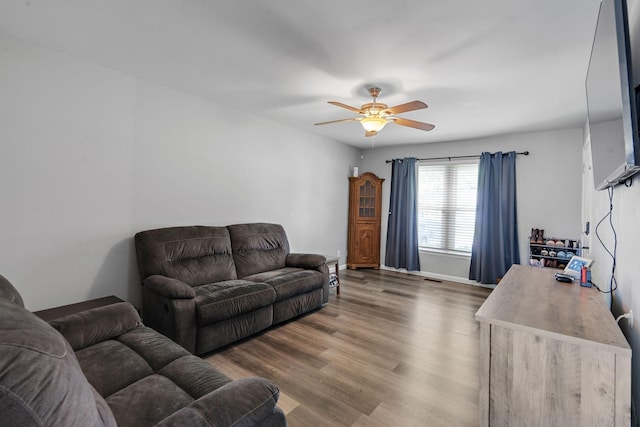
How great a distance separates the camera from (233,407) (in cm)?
107

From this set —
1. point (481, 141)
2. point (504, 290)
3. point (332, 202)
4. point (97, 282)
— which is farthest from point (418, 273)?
point (97, 282)

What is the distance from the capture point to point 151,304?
268 centimetres

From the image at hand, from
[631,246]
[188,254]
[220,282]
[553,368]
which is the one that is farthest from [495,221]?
[188,254]

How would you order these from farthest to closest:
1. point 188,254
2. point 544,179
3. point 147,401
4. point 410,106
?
point 544,179 → point 188,254 → point 410,106 → point 147,401

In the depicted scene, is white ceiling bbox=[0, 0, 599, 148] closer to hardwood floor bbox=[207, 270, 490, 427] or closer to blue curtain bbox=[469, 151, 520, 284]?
blue curtain bbox=[469, 151, 520, 284]

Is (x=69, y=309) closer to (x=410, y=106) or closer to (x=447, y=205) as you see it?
(x=410, y=106)

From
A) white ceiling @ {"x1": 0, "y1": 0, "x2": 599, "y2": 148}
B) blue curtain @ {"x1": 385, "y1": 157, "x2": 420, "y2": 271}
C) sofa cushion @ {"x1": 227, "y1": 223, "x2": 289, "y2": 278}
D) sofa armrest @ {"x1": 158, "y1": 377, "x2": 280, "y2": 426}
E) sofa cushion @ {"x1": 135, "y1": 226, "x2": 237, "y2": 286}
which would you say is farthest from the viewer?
blue curtain @ {"x1": 385, "y1": 157, "x2": 420, "y2": 271}

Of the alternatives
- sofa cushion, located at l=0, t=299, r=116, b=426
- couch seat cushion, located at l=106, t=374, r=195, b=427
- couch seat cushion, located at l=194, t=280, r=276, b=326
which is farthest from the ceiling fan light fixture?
sofa cushion, located at l=0, t=299, r=116, b=426

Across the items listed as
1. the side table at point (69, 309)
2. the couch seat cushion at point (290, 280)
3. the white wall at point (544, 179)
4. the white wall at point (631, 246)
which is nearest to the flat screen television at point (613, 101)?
the white wall at point (631, 246)

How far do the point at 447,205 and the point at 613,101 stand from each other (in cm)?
425

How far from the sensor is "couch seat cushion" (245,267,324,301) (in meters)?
3.19

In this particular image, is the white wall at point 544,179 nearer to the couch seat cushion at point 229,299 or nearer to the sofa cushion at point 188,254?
the couch seat cushion at point 229,299

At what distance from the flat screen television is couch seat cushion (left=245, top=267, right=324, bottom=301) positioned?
266 centimetres

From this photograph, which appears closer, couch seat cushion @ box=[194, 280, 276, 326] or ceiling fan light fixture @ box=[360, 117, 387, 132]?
couch seat cushion @ box=[194, 280, 276, 326]
